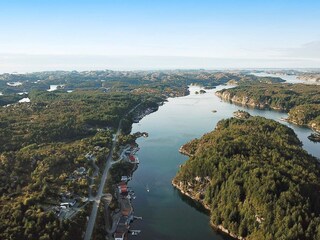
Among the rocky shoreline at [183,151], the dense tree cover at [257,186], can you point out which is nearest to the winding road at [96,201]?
the dense tree cover at [257,186]

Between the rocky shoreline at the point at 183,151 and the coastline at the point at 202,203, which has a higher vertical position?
the coastline at the point at 202,203

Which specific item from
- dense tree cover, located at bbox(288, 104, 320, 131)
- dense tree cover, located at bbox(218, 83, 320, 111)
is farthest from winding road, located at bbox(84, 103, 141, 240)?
dense tree cover, located at bbox(218, 83, 320, 111)

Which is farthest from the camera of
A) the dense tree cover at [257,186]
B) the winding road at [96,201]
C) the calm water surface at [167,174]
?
the calm water surface at [167,174]

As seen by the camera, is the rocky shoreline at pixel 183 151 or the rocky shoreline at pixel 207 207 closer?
the rocky shoreline at pixel 207 207

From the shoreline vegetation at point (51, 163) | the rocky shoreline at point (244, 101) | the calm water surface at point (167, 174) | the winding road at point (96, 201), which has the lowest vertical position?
the rocky shoreline at point (244, 101)

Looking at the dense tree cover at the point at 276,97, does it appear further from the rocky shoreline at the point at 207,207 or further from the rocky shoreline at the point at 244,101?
the rocky shoreline at the point at 207,207

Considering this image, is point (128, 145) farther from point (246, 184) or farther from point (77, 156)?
point (246, 184)

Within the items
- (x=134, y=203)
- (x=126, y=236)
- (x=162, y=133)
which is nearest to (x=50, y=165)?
(x=134, y=203)

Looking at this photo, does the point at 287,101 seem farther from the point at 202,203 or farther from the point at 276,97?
the point at 202,203
